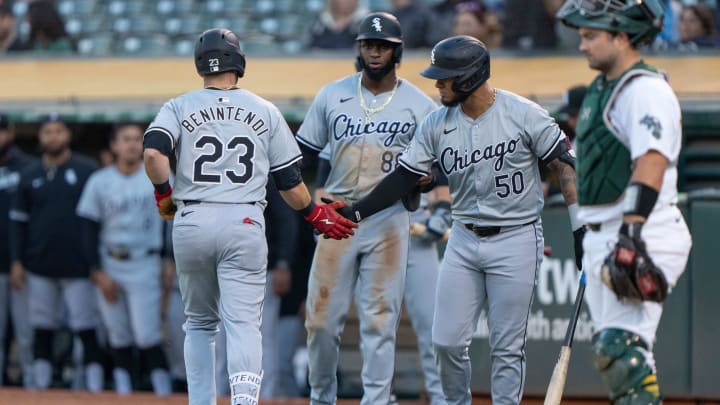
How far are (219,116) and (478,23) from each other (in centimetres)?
492

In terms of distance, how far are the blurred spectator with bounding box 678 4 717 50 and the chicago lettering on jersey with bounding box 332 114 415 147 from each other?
4353 mm

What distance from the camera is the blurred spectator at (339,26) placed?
1195 centimetres

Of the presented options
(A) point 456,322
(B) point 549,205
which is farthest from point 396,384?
(A) point 456,322

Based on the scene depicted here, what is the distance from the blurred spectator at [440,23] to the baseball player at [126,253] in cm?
277

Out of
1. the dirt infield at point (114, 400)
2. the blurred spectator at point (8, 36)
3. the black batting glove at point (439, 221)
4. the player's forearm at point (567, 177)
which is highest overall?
the player's forearm at point (567, 177)

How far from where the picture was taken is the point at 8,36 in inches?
517

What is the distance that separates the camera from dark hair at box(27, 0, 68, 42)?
42.1 ft

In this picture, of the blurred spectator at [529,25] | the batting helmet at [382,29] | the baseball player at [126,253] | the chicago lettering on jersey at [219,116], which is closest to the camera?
the chicago lettering on jersey at [219,116]

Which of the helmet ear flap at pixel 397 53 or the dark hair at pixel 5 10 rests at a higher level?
the helmet ear flap at pixel 397 53

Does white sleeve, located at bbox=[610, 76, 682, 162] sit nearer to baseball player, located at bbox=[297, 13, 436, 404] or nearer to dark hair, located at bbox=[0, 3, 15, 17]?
baseball player, located at bbox=[297, 13, 436, 404]

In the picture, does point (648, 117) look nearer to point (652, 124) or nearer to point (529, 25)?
point (652, 124)

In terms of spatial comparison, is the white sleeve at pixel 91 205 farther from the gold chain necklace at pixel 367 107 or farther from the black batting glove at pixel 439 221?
the gold chain necklace at pixel 367 107

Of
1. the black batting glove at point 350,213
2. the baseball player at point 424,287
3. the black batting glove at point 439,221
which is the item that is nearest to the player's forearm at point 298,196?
the black batting glove at point 350,213

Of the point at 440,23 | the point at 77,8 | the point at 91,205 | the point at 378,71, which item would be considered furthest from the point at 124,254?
the point at 77,8
